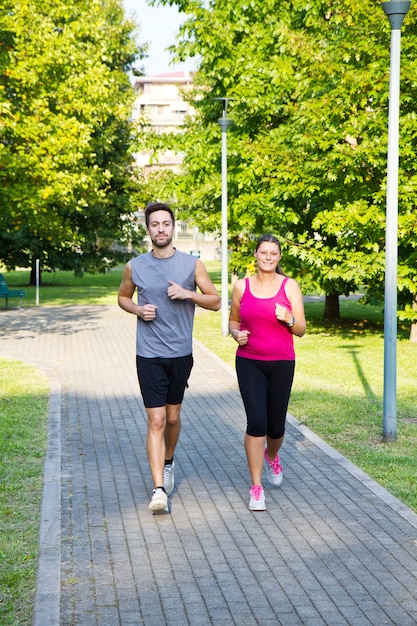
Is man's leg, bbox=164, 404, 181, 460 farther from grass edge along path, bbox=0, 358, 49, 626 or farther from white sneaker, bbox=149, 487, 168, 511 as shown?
grass edge along path, bbox=0, 358, 49, 626

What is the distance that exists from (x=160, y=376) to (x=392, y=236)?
3461 millimetres

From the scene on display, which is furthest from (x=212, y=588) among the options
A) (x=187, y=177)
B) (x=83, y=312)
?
(x=83, y=312)

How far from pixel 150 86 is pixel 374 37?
103885mm

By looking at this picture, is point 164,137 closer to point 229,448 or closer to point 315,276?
point 315,276

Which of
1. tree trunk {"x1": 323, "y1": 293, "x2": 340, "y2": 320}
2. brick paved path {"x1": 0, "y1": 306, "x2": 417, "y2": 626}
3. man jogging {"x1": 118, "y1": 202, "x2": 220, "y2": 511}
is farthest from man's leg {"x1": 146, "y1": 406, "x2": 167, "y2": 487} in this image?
tree trunk {"x1": 323, "y1": 293, "x2": 340, "y2": 320}

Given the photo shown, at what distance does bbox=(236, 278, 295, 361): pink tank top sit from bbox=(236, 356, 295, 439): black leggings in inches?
2.1

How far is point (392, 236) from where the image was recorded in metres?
9.06

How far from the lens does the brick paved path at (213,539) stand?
4703 mm

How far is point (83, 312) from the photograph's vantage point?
26.5m

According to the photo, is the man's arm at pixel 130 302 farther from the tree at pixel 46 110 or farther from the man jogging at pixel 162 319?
the tree at pixel 46 110

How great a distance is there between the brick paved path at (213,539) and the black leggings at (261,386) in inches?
22.9

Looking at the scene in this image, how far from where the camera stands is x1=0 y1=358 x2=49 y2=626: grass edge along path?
193 inches

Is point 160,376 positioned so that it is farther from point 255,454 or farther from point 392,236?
point 392,236

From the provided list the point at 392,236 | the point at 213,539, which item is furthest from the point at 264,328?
the point at 392,236
